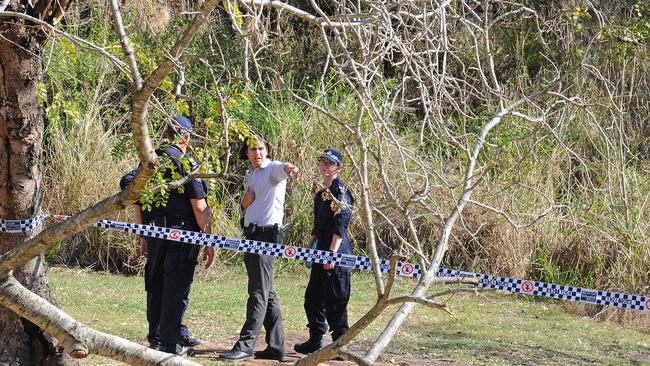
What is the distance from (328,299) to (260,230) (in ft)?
2.79

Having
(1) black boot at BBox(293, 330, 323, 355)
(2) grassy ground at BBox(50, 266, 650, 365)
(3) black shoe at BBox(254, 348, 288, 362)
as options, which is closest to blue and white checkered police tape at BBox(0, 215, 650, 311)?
(2) grassy ground at BBox(50, 266, 650, 365)

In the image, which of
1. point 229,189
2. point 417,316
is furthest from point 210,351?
point 229,189

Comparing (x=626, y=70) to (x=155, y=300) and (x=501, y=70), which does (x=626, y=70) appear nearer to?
(x=501, y=70)

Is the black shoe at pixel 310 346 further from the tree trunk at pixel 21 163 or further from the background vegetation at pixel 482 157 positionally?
the background vegetation at pixel 482 157

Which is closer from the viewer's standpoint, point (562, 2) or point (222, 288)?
point (222, 288)

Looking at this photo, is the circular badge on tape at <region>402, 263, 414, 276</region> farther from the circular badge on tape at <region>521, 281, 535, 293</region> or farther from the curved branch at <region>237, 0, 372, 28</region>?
the curved branch at <region>237, 0, 372, 28</region>

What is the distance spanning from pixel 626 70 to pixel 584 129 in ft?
4.63

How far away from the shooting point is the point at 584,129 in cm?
1423

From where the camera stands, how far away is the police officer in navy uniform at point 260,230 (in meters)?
7.85

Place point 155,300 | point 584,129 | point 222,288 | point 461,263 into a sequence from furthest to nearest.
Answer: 1. point 584,129
2. point 461,263
3. point 222,288
4. point 155,300

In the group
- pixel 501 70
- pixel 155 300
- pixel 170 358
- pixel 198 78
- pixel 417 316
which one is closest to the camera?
pixel 170 358

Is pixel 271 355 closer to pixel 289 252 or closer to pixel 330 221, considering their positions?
pixel 289 252

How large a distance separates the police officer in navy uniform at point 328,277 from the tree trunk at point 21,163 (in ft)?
7.55

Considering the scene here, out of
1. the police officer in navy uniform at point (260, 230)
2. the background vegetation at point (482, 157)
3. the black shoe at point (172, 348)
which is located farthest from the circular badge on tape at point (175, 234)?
the background vegetation at point (482, 157)
